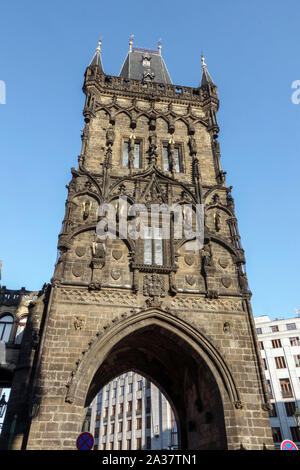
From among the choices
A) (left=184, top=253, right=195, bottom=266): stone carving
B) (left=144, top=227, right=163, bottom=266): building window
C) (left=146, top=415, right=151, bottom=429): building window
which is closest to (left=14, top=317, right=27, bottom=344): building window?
(left=144, top=227, right=163, bottom=266): building window

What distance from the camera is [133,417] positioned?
136 ft

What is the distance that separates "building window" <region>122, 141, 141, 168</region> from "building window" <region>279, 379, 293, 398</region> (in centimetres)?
2687

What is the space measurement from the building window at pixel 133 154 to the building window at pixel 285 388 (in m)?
26.9

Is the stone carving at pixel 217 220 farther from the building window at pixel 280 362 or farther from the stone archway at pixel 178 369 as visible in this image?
the building window at pixel 280 362

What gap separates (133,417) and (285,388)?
18464 mm

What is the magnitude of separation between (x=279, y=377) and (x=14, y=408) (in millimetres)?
29201

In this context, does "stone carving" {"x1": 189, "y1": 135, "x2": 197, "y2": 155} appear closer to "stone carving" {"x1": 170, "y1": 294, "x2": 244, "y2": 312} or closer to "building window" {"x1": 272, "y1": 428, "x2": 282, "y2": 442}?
"stone carving" {"x1": 170, "y1": 294, "x2": 244, "y2": 312}

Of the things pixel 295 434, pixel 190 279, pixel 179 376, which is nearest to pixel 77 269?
pixel 190 279

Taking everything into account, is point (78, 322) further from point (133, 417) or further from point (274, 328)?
point (133, 417)

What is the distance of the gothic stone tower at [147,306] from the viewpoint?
1124cm

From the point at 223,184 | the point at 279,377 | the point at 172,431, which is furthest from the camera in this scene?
the point at 172,431

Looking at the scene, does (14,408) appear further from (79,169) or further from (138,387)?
(138,387)
